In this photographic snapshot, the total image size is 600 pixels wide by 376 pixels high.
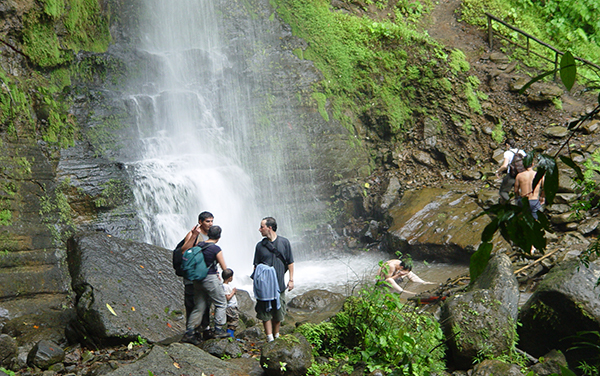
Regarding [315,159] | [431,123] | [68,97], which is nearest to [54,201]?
[68,97]

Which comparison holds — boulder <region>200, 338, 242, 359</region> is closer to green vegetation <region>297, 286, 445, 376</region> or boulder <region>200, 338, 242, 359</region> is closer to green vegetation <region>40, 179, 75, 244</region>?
green vegetation <region>297, 286, 445, 376</region>

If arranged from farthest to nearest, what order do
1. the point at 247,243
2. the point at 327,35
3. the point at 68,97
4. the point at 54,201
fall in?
the point at 327,35 → the point at 247,243 → the point at 68,97 → the point at 54,201

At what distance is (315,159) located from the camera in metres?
12.2

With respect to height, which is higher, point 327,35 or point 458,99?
point 327,35

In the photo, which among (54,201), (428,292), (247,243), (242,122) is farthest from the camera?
(242,122)

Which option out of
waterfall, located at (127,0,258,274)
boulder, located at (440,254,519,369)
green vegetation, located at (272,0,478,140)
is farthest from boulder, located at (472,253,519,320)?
green vegetation, located at (272,0,478,140)

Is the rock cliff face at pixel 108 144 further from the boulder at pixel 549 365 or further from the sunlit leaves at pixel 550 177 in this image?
the sunlit leaves at pixel 550 177

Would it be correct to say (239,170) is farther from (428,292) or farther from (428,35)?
(428,35)

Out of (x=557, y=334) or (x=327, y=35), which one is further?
(x=327, y=35)

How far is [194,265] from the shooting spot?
5.12 m

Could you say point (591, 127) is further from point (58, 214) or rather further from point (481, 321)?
point (58, 214)

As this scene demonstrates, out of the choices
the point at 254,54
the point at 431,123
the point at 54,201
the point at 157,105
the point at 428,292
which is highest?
the point at 254,54

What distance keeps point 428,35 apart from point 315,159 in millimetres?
6232

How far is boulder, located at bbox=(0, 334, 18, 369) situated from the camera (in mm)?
4680
